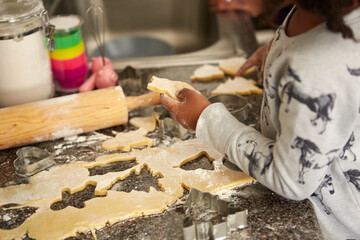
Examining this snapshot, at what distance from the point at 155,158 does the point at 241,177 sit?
0.19 meters

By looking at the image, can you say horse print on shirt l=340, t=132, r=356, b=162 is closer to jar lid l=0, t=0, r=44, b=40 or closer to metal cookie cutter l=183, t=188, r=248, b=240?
metal cookie cutter l=183, t=188, r=248, b=240

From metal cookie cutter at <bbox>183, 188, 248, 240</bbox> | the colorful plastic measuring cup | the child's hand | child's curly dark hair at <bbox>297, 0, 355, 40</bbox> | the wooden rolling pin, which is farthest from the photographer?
the colorful plastic measuring cup

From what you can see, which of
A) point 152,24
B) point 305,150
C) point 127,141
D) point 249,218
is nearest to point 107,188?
point 127,141

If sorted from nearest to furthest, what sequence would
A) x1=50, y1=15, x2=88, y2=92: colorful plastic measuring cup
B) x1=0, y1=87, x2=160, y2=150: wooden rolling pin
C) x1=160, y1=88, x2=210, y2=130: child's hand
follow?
x1=160, y1=88, x2=210, y2=130: child's hand → x1=0, y1=87, x2=160, y2=150: wooden rolling pin → x1=50, y1=15, x2=88, y2=92: colorful plastic measuring cup

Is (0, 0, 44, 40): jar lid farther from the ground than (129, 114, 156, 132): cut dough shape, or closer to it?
farther from the ground

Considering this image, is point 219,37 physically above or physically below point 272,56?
below

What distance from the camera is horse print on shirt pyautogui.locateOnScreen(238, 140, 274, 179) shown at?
0.74m

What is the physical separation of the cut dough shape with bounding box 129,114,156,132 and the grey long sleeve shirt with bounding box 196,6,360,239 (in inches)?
8.9

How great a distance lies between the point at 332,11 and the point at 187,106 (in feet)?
1.12

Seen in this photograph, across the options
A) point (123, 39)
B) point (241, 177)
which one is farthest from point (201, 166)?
point (123, 39)

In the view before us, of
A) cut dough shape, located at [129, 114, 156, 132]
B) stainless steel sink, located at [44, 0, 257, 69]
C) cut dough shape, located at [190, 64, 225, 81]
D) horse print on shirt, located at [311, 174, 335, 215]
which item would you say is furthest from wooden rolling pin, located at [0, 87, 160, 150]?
stainless steel sink, located at [44, 0, 257, 69]

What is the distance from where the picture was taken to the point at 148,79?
1.21 meters

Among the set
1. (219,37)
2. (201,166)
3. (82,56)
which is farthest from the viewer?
(219,37)

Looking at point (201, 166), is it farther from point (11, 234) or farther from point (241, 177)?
point (11, 234)
